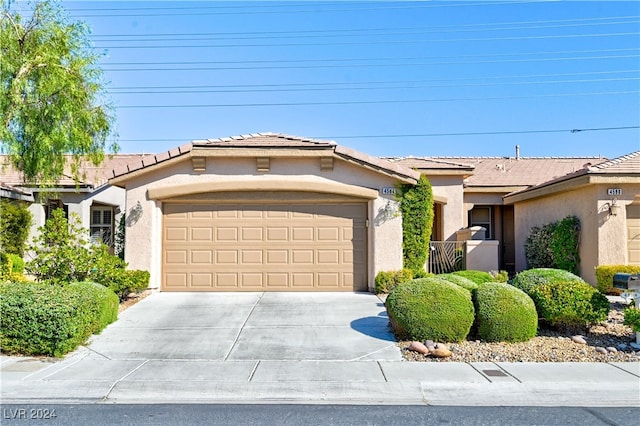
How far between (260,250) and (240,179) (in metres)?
1.92

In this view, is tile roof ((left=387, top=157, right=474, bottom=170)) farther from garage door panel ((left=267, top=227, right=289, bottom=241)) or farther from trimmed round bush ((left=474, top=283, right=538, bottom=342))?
trimmed round bush ((left=474, top=283, right=538, bottom=342))

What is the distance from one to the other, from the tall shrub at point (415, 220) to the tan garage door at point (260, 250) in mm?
1190

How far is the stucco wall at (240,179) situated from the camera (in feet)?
43.2

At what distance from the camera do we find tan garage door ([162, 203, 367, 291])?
13.3 meters

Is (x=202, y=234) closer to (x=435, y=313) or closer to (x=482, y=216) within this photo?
(x=435, y=313)

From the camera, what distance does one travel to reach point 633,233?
1413 centimetres

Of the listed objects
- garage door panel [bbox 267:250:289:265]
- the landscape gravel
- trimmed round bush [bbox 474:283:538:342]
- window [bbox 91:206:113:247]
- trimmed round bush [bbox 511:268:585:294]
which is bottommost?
the landscape gravel

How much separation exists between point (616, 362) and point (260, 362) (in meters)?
5.28

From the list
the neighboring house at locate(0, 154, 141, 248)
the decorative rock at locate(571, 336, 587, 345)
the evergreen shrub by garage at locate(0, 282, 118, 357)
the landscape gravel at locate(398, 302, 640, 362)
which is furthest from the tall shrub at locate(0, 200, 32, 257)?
the decorative rock at locate(571, 336, 587, 345)

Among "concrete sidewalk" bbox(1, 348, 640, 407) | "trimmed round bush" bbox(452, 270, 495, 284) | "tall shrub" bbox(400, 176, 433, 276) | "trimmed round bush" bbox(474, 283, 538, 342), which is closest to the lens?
"concrete sidewalk" bbox(1, 348, 640, 407)

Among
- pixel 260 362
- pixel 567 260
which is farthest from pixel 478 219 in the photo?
pixel 260 362

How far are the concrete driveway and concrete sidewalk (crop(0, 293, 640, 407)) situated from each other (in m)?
0.02

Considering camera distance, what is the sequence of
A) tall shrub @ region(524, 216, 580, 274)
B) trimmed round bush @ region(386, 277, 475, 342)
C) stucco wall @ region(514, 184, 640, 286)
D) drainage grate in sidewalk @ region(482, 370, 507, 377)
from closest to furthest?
drainage grate in sidewalk @ region(482, 370, 507, 377), trimmed round bush @ region(386, 277, 475, 342), stucco wall @ region(514, 184, 640, 286), tall shrub @ region(524, 216, 580, 274)

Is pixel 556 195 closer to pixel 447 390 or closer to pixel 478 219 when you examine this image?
pixel 478 219
